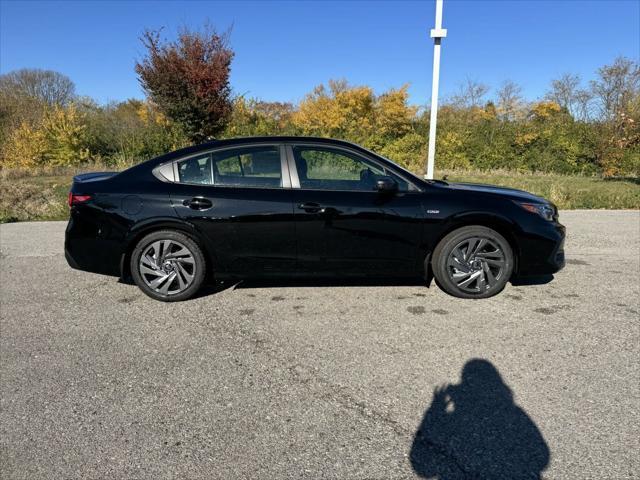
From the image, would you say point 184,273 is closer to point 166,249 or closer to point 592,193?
point 166,249

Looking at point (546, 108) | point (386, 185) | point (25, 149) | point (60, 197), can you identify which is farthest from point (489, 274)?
point (546, 108)

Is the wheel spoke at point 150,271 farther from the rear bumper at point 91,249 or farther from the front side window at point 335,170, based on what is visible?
the front side window at point 335,170

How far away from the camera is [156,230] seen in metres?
4.28

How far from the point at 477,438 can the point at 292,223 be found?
8.15ft

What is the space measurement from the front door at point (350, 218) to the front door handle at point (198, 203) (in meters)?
0.83

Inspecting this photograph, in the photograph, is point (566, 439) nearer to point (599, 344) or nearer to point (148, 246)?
point (599, 344)

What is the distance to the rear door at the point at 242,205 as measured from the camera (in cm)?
420

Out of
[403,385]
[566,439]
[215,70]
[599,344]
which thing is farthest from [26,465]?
[215,70]

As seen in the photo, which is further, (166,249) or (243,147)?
(243,147)

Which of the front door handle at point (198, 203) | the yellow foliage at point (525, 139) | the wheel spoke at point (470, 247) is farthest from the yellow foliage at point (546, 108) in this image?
the front door handle at point (198, 203)

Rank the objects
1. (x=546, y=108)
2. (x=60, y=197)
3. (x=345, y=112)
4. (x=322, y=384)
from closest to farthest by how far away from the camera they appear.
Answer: (x=322, y=384) < (x=60, y=197) < (x=345, y=112) < (x=546, y=108)

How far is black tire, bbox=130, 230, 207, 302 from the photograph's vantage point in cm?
426

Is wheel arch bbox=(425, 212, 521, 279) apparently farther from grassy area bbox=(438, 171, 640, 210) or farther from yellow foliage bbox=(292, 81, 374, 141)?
yellow foliage bbox=(292, 81, 374, 141)

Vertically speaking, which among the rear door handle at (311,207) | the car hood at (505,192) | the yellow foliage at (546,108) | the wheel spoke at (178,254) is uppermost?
the yellow foliage at (546,108)
